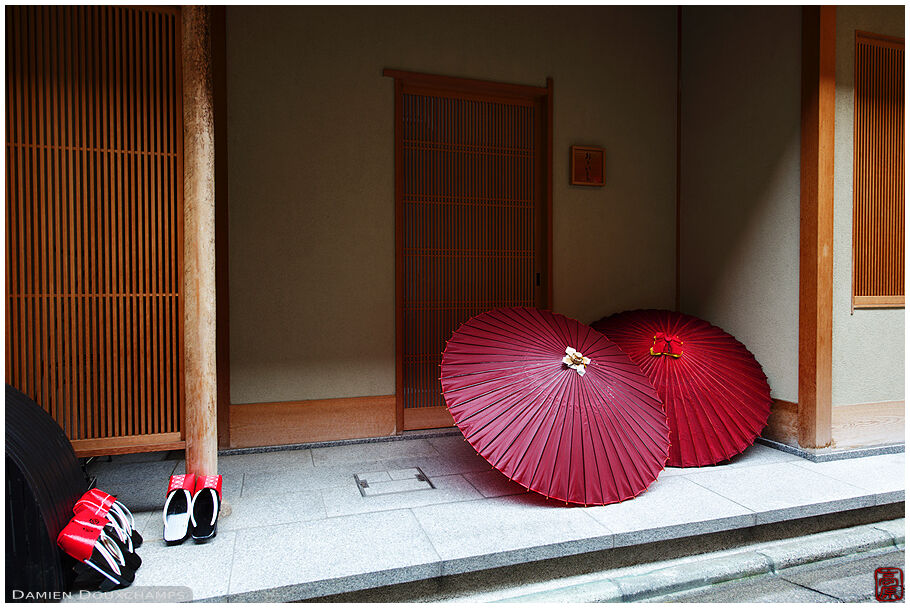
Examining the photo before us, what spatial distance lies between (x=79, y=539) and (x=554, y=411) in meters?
1.82

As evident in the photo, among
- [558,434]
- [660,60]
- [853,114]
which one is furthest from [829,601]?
[660,60]

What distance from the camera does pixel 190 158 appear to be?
235 cm

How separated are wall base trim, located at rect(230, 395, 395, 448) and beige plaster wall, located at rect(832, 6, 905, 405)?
8.68 feet

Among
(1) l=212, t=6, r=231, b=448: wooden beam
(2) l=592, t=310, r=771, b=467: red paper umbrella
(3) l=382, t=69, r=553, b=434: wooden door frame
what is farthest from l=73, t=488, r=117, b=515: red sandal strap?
(2) l=592, t=310, r=771, b=467: red paper umbrella

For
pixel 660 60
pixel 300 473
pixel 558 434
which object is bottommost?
pixel 300 473

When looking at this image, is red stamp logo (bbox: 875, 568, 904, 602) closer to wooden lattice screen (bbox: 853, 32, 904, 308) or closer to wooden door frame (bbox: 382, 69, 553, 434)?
wooden lattice screen (bbox: 853, 32, 904, 308)

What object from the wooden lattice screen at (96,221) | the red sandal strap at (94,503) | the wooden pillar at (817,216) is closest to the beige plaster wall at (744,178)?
the wooden pillar at (817,216)

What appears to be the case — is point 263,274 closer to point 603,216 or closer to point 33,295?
point 33,295

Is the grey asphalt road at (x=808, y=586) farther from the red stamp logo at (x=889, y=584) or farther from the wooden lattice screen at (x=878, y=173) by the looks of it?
the wooden lattice screen at (x=878, y=173)

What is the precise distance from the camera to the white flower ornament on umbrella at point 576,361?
270cm

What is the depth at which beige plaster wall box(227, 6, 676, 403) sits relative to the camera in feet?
10.9

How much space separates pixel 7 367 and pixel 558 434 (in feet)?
7.30

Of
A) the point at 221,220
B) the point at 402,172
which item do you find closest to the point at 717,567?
the point at 402,172

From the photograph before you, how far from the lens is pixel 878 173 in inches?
131
